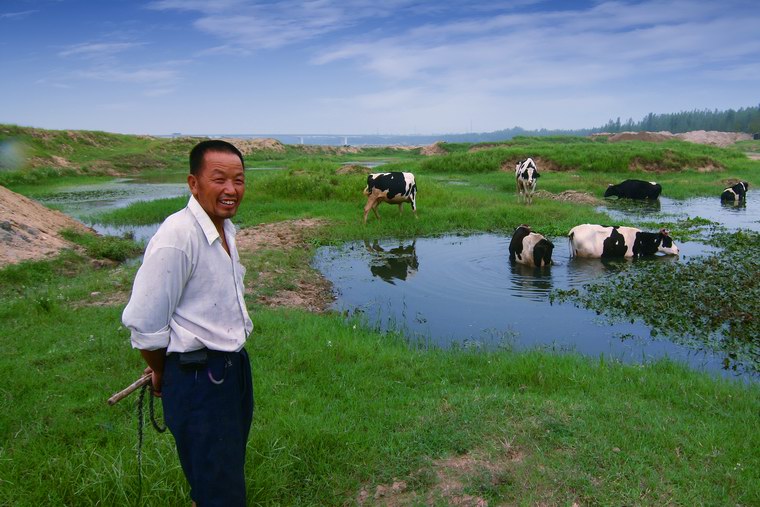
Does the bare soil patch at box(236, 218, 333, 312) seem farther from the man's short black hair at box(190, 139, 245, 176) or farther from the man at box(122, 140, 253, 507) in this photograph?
the man's short black hair at box(190, 139, 245, 176)

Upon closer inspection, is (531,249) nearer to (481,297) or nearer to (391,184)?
(481,297)

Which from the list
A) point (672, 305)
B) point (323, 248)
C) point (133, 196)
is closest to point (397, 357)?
point (672, 305)

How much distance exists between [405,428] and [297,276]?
570 cm

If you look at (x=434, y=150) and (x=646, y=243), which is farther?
(x=434, y=150)

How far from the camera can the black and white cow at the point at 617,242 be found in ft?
34.9

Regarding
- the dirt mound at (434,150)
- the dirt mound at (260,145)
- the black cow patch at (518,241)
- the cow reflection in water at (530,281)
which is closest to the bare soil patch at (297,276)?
the cow reflection in water at (530,281)

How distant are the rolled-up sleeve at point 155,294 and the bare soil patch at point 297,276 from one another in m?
5.74

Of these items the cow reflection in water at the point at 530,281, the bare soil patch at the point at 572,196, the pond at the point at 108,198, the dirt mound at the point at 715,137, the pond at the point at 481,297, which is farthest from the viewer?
the dirt mound at the point at 715,137

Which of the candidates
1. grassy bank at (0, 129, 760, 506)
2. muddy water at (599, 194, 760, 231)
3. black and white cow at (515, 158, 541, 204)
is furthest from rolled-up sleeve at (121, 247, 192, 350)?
black and white cow at (515, 158, 541, 204)

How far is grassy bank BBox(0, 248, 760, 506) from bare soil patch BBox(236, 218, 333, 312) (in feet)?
6.70

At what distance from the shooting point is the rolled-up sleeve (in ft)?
7.39

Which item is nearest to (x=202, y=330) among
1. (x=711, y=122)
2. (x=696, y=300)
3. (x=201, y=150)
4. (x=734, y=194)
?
(x=201, y=150)

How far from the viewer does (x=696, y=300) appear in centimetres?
773

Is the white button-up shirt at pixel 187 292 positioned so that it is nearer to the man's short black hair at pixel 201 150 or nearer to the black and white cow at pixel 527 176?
the man's short black hair at pixel 201 150
